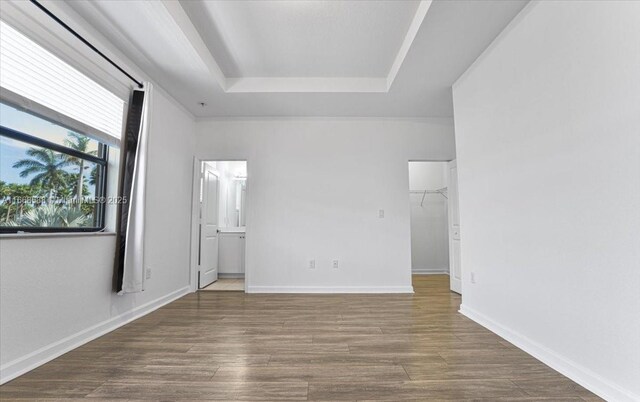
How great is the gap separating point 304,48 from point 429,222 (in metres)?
4.17

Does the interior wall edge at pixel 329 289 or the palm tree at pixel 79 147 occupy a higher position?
the palm tree at pixel 79 147

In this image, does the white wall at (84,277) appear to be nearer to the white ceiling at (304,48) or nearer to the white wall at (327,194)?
the white ceiling at (304,48)

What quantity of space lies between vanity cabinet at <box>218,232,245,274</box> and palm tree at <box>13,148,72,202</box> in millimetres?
3329

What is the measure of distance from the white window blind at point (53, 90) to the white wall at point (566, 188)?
10.9 feet

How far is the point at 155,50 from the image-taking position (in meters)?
2.73

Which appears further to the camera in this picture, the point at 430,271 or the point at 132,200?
the point at 430,271

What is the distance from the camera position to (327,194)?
4355 mm

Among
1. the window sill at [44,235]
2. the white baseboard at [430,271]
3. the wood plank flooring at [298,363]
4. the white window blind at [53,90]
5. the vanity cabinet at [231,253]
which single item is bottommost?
the wood plank flooring at [298,363]

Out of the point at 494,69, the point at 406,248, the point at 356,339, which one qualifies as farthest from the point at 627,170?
the point at 406,248

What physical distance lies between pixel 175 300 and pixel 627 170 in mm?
4240

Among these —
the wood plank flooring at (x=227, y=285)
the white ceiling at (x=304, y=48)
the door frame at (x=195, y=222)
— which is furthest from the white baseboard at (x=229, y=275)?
the white ceiling at (x=304, y=48)

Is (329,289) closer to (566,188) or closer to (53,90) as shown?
(566,188)

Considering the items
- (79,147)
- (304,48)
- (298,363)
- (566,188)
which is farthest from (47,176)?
(566,188)

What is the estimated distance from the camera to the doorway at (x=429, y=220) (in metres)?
5.88
